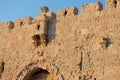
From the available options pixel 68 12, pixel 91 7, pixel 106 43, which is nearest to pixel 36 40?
pixel 68 12

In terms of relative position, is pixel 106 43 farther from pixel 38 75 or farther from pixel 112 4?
pixel 38 75

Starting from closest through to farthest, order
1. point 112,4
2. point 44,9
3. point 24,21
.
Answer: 1. point 112,4
2. point 44,9
3. point 24,21

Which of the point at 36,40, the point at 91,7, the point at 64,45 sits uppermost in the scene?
the point at 91,7

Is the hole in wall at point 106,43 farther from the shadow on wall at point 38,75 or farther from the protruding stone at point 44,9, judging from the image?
the protruding stone at point 44,9

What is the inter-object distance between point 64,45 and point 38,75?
207 centimetres

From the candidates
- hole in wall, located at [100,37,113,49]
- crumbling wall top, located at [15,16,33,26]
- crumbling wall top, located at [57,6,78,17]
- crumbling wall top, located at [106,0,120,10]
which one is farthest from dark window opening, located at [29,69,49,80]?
crumbling wall top, located at [106,0,120,10]

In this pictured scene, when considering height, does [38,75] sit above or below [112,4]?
below

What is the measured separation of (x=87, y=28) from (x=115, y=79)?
8.88ft

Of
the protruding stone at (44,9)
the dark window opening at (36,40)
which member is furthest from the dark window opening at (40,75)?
the protruding stone at (44,9)

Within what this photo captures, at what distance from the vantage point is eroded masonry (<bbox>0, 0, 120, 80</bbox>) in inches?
536

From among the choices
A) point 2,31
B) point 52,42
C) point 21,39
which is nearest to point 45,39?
point 52,42

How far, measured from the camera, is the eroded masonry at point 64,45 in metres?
13.6

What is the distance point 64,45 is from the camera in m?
14.9

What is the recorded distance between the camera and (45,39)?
15.4 metres
